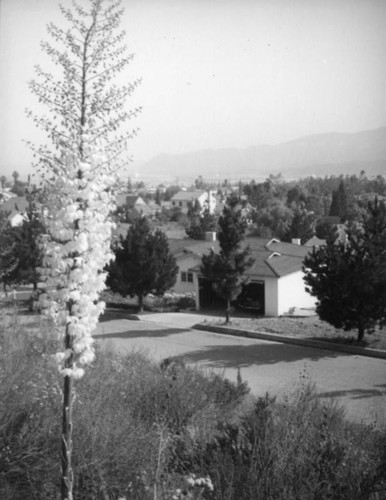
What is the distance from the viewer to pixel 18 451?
7.53m

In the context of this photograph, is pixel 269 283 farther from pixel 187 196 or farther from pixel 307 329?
pixel 187 196

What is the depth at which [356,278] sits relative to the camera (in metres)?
18.3

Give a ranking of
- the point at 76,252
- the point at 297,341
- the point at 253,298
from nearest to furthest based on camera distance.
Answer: the point at 76,252 < the point at 297,341 < the point at 253,298

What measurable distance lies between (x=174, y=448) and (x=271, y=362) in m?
10.00

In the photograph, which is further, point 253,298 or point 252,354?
point 253,298

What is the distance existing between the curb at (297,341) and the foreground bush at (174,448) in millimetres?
9443

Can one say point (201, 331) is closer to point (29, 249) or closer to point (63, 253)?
point (29, 249)

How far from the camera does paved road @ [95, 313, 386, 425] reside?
46.1ft

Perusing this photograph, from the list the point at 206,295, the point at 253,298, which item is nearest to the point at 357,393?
the point at 253,298

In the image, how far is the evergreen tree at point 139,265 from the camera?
85.7 feet

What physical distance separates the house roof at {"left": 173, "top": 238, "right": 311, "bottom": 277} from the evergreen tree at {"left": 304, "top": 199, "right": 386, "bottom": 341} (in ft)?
13.7

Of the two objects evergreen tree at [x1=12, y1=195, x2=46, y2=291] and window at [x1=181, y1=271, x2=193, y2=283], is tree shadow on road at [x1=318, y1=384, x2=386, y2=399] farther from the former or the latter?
window at [x1=181, y1=271, x2=193, y2=283]

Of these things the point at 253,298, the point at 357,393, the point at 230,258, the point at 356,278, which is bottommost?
Answer: the point at 357,393

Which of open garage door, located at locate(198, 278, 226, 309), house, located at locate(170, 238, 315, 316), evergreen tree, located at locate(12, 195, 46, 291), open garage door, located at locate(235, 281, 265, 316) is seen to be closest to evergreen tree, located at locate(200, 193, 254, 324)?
house, located at locate(170, 238, 315, 316)
